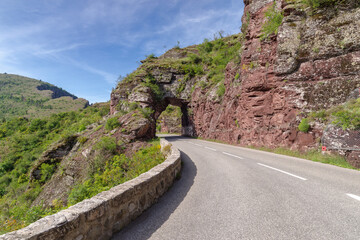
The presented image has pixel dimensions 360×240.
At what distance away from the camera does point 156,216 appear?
3.93 m

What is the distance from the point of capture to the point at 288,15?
1488cm

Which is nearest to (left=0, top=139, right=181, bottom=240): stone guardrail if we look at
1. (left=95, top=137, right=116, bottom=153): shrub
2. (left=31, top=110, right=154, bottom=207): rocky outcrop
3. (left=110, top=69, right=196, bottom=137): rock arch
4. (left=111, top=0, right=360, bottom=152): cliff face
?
(left=111, top=0, right=360, bottom=152): cliff face

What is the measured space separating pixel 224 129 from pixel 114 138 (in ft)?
41.4

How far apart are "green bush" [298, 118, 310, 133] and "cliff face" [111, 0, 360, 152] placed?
257mm

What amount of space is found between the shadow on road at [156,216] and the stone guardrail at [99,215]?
0.14 meters

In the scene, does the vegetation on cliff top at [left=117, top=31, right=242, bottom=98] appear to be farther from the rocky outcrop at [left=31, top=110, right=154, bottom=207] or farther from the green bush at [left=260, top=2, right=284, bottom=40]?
the rocky outcrop at [left=31, top=110, right=154, bottom=207]

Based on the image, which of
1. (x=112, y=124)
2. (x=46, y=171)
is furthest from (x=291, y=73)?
(x=46, y=171)

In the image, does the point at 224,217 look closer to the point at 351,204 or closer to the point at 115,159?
the point at 351,204

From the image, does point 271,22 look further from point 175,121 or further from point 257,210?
point 175,121

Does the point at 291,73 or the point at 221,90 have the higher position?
the point at 221,90

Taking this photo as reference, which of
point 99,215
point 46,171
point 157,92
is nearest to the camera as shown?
point 99,215

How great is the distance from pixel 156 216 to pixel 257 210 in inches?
82.3

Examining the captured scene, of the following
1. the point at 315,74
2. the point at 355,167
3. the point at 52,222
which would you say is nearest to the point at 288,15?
the point at 315,74

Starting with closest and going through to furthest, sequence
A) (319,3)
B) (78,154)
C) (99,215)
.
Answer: (99,215) → (319,3) → (78,154)
